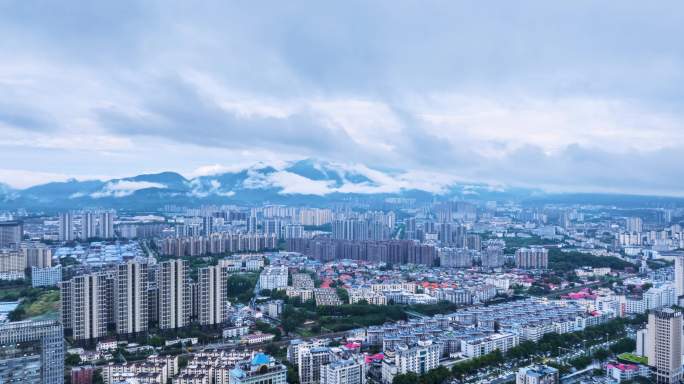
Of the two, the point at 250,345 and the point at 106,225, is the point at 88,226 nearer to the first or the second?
the point at 106,225

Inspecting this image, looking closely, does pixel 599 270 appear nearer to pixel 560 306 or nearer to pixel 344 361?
pixel 560 306

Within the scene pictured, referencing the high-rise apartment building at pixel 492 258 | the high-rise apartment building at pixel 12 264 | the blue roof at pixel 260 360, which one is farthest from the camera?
the high-rise apartment building at pixel 492 258

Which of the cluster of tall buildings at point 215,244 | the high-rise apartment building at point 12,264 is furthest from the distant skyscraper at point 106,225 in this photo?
the high-rise apartment building at point 12,264

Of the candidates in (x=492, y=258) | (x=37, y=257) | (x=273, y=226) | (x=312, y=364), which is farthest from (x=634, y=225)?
(x=37, y=257)

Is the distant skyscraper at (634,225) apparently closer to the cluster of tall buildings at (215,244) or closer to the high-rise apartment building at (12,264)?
the cluster of tall buildings at (215,244)

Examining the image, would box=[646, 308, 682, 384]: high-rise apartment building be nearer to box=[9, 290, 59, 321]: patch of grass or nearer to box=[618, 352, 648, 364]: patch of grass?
box=[618, 352, 648, 364]: patch of grass

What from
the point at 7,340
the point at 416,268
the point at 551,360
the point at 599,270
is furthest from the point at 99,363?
the point at 599,270

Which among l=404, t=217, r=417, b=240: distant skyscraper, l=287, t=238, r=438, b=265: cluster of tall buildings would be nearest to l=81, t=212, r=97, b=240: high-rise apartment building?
l=287, t=238, r=438, b=265: cluster of tall buildings
